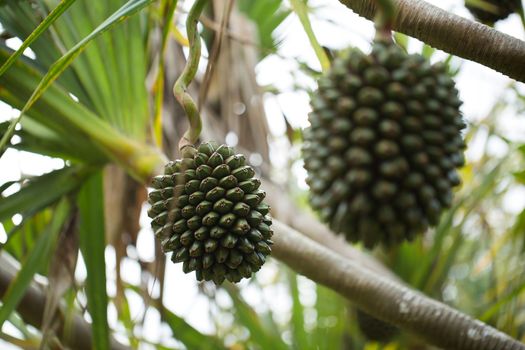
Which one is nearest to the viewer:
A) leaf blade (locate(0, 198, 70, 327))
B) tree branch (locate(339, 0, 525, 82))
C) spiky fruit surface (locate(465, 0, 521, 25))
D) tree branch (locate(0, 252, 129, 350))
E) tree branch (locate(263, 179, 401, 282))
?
tree branch (locate(339, 0, 525, 82))

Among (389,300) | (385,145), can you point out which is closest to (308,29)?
(385,145)

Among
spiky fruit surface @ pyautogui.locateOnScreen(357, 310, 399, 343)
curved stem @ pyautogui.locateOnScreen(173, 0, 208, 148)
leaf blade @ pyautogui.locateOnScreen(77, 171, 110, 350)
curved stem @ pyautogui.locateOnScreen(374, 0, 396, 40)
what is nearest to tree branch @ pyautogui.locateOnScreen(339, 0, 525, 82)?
curved stem @ pyautogui.locateOnScreen(374, 0, 396, 40)

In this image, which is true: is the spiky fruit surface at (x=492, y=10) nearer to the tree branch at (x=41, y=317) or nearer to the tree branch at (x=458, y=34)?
the tree branch at (x=458, y=34)

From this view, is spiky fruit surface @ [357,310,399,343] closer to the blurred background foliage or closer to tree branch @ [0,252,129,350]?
the blurred background foliage

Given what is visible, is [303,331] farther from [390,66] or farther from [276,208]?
[390,66]

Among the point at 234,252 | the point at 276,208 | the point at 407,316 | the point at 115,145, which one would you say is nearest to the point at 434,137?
the point at 234,252

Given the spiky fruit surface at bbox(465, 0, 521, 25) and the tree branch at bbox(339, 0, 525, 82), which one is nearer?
the tree branch at bbox(339, 0, 525, 82)
